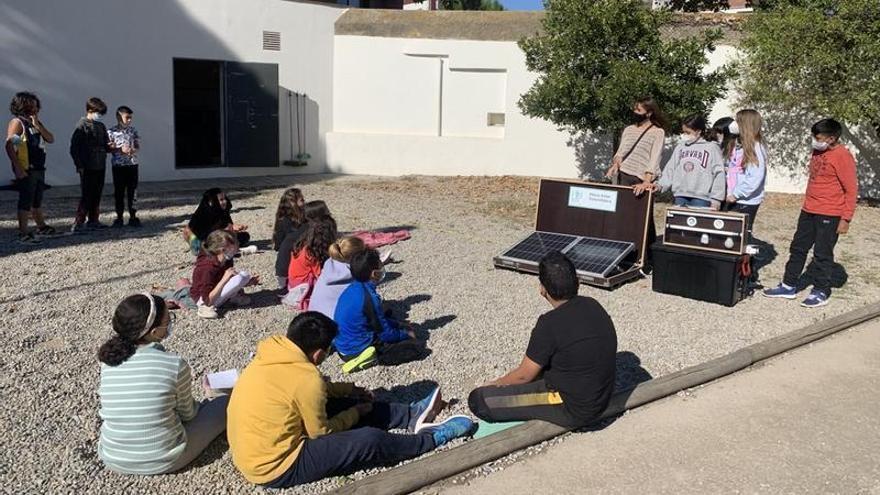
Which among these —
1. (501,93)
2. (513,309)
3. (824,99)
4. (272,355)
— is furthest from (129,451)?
(501,93)

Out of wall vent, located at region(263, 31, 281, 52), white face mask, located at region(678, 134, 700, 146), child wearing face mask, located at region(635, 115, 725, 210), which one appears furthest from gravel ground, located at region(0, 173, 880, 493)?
wall vent, located at region(263, 31, 281, 52)

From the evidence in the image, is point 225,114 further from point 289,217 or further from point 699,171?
point 699,171

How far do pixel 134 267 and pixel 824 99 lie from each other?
36.4 feet

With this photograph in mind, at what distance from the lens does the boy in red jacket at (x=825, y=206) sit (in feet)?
22.3

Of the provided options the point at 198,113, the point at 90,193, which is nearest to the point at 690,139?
the point at 90,193

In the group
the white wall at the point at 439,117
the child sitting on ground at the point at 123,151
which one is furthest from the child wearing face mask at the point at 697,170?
the white wall at the point at 439,117

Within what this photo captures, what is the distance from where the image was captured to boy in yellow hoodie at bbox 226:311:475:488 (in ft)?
11.9

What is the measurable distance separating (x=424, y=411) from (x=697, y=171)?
4.46 m

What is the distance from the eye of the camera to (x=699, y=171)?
7.52 metres

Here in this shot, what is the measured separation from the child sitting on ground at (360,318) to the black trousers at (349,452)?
1.06 meters

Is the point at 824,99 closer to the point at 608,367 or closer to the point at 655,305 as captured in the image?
the point at 655,305

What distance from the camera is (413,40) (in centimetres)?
1598

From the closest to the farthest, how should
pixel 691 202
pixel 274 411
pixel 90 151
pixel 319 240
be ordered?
pixel 274 411
pixel 319 240
pixel 691 202
pixel 90 151

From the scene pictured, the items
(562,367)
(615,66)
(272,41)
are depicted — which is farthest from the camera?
(272,41)
